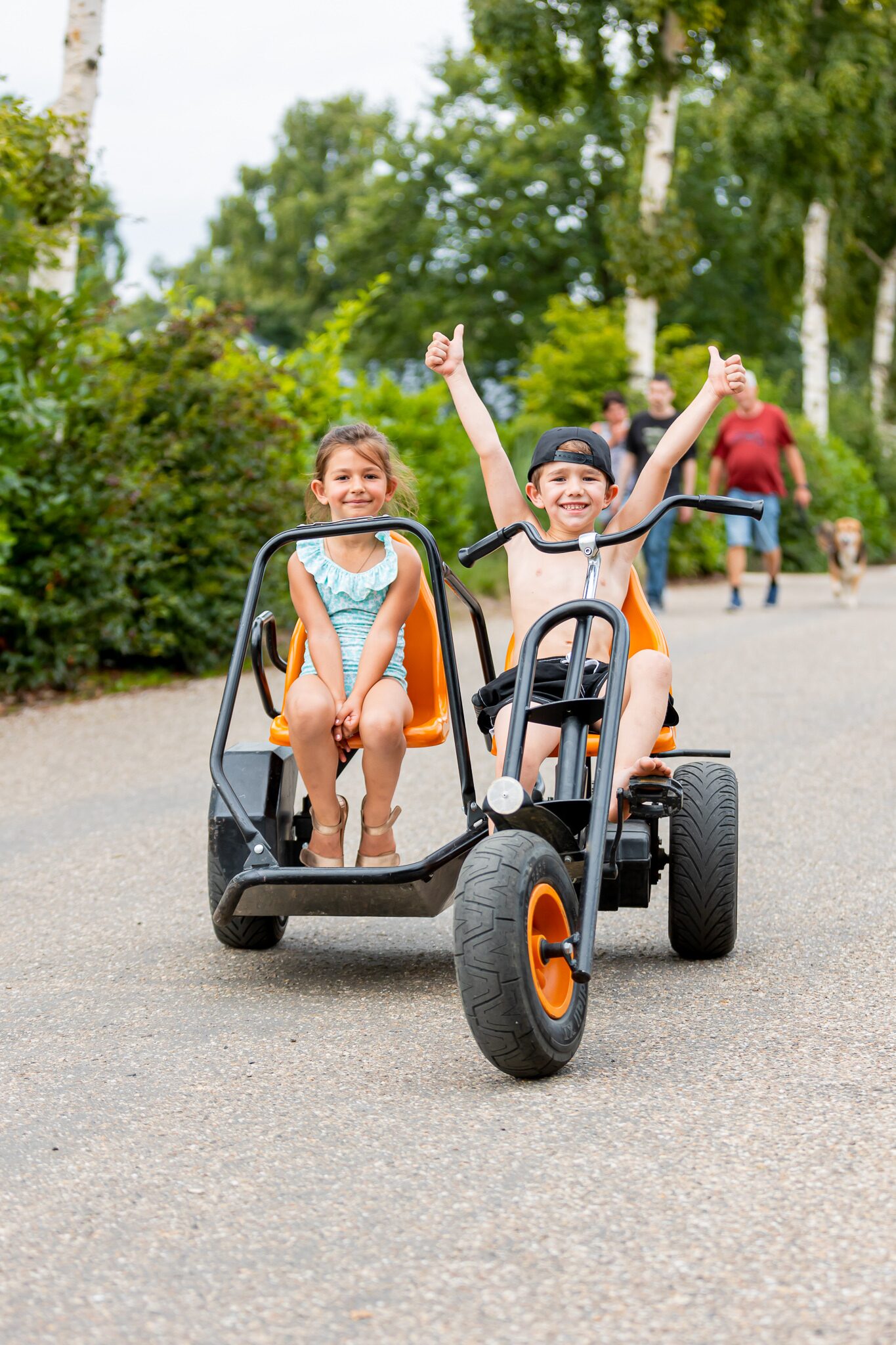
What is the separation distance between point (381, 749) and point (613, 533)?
79 cm

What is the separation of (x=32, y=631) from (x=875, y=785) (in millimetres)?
4605

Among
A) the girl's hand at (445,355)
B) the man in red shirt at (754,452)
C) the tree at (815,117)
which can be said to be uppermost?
the tree at (815,117)

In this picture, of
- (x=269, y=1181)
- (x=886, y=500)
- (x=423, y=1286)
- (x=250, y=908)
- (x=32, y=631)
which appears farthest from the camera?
(x=886, y=500)

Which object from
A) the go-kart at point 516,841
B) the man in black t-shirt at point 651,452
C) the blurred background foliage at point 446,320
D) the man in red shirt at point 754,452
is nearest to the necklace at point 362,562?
the go-kart at point 516,841

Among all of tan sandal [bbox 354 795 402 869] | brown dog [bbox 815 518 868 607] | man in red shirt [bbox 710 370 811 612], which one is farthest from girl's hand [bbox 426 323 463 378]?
brown dog [bbox 815 518 868 607]

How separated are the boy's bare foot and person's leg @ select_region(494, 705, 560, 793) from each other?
0.23 meters

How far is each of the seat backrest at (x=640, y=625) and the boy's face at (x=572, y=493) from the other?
0.19m

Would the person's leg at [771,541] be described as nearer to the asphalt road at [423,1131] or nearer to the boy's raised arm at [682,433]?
the asphalt road at [423,1131]

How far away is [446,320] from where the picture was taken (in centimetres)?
3791

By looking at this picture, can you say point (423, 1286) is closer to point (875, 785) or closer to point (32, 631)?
point (875, 785)

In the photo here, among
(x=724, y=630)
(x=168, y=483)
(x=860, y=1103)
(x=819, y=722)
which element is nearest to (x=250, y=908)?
(x=860, y=1103)

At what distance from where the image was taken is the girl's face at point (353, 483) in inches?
168

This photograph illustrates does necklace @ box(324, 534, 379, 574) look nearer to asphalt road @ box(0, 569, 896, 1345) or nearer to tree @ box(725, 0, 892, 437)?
asphalt road @ box(0, 569, 896, 1345)

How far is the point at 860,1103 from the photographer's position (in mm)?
2947
